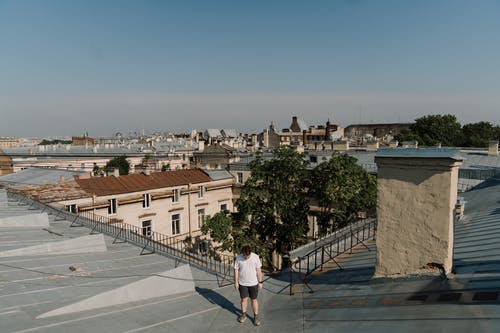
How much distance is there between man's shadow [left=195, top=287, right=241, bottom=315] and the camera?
6.31 m

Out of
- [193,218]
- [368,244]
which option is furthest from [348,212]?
[193,218]

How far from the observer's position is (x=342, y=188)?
19625 millimetres

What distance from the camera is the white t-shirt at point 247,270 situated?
5.76 meters

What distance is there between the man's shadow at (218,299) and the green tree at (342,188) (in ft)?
43.7

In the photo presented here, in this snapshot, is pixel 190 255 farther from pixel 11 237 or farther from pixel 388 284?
pixel 388 284

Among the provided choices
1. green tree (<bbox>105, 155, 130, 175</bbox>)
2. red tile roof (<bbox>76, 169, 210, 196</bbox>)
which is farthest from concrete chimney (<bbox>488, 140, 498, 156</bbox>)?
green tree (<bbox>105, 155, 130, 175</bbox>)

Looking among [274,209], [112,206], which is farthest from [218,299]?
[112,206]

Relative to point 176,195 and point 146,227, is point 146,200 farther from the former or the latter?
point 176,195

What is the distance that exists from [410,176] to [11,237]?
1077cm

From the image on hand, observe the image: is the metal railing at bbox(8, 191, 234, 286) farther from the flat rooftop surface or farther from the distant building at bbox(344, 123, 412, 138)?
the distant building at bbox(344, 123, 412, 138)

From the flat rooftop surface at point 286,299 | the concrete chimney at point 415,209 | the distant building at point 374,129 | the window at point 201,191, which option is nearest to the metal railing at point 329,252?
the flat rooftop surface at point 286,299

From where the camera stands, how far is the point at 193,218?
1168 inches

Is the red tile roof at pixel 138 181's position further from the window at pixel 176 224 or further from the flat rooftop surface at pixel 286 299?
the flat rooftop surface at pixel 286 299

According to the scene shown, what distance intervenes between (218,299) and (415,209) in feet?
12.5
